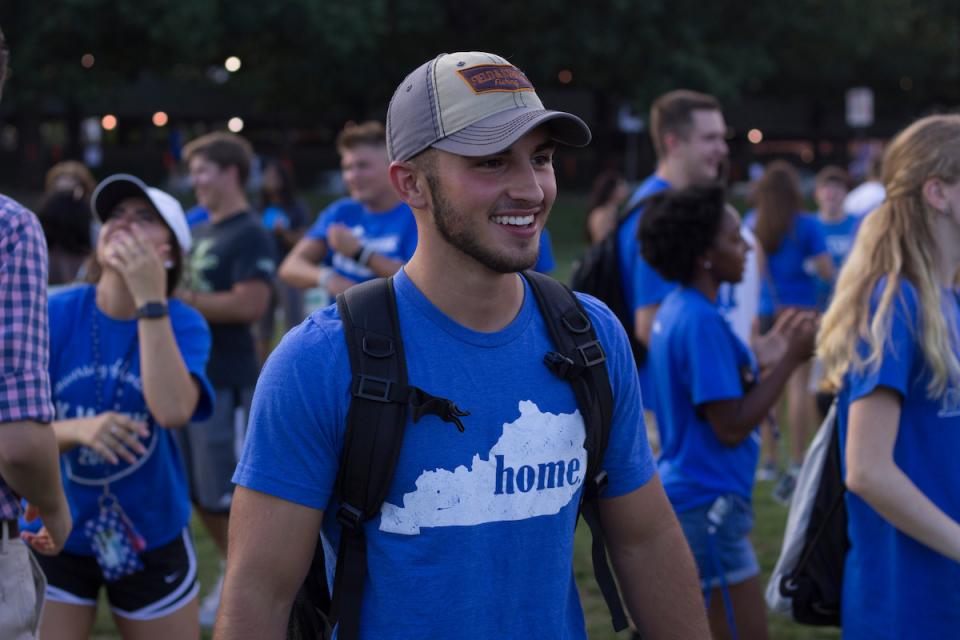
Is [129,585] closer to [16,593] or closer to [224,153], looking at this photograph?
[16,593]

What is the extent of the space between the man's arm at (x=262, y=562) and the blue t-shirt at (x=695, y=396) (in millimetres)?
2157

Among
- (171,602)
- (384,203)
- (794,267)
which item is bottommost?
(171,602)

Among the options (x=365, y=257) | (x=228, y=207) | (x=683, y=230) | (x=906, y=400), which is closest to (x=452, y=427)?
(x=906, y=400)

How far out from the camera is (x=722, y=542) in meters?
4.30

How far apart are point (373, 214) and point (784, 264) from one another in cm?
421

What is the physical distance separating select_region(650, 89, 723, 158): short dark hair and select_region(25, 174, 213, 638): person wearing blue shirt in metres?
3.06

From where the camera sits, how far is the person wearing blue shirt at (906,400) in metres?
→ 3.22

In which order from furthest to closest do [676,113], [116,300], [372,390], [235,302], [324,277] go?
[324,277], [235,302], [676,113], [116,300], [372,390]

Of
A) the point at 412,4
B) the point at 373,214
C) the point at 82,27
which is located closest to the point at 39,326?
the point at 373,214

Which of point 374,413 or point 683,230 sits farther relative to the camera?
point 683,230

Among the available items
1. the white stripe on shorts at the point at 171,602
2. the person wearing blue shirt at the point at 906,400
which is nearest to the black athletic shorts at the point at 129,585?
the white stripe on shorts at the point at 171,602

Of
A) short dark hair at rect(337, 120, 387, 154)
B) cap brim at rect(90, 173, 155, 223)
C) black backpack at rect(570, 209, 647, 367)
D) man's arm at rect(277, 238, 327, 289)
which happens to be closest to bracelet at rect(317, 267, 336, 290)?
man's arm at rect(277, 238, 327, 289)

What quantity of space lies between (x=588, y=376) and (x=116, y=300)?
2313mm

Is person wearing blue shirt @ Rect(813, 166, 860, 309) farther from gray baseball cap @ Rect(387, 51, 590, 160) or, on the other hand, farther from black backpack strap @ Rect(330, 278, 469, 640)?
black backpack strap @ Rect(330, 278, 469, 640)
